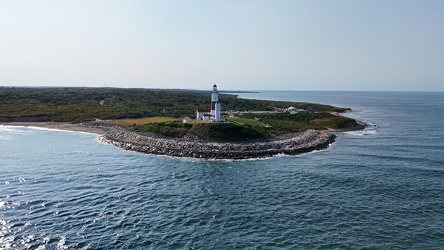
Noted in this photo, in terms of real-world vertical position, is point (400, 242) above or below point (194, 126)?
below

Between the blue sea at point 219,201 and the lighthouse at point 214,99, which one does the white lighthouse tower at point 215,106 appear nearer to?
the lighthouse at point 214,99

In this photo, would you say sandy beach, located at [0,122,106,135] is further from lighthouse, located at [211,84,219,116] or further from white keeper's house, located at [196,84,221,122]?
lighthouse, located at [211,84,219,116]

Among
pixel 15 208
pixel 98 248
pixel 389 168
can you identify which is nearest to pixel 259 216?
pixel 98 248

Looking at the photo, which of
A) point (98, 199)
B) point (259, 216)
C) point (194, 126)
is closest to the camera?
point (259, 216)

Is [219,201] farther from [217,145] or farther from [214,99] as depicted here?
[214,99]

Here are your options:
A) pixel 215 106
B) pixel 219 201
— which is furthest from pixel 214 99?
pixel 219 201

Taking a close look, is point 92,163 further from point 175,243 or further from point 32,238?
point 175,243

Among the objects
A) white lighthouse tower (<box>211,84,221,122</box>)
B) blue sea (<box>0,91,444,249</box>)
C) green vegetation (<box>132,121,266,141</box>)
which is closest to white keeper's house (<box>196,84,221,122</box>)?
white lighthouse tower (<box>211,84,221,122</box>)
